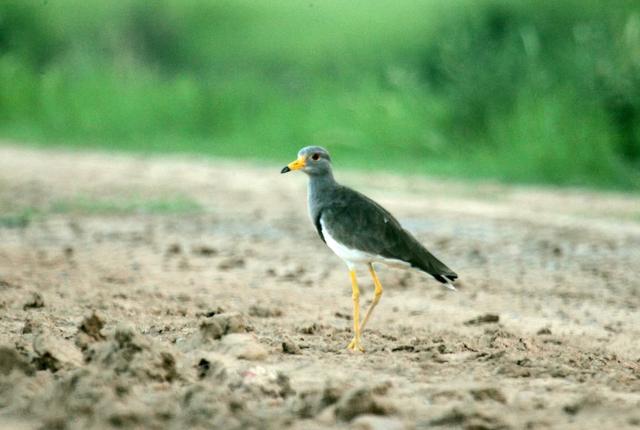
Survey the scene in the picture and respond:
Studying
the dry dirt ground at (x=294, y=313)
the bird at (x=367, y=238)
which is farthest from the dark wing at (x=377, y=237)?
the dry dirt ground at (x=294, y=313)

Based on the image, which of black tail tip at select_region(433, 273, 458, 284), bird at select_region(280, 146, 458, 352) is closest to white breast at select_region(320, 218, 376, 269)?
bird at select_region(280, 146, 458, 352)

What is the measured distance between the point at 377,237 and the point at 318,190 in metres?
0.50

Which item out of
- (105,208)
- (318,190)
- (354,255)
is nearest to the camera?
(354,255)

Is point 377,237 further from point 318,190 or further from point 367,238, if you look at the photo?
point 318,190

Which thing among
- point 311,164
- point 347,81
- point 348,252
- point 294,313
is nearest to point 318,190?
point 311,164

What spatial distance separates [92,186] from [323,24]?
10548mm

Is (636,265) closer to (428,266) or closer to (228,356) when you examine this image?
(428,266)

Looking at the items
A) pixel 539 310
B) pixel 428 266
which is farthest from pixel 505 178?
pixel 428 266

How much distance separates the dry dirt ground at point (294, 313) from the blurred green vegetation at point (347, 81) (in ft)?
5.81

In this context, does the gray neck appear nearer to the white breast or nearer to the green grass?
the white breast

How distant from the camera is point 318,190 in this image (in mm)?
6348

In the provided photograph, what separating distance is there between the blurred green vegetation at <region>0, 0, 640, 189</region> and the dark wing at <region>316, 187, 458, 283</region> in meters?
8.84

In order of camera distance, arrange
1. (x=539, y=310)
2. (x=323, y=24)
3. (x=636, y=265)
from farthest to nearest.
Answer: (x=323, y=24), (x=636, y=265), (x=539, y=310)

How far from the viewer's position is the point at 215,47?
80.6ft
